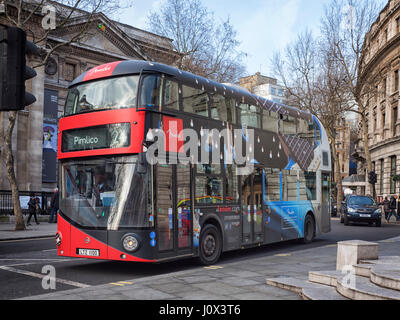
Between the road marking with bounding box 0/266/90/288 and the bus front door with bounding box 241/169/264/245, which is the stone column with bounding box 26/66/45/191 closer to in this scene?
the bus front door with bounding box 241/169/264/245

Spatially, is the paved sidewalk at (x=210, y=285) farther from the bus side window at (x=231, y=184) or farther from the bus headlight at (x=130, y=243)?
the bus side window at (x=231, y=184)

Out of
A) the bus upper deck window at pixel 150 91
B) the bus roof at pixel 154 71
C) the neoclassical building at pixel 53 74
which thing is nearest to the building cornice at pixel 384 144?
the neoclassical building at pixel 53 74

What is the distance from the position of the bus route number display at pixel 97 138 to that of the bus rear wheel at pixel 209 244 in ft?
9.21

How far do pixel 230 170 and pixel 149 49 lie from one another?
29014 mm

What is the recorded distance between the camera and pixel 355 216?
2578 cm

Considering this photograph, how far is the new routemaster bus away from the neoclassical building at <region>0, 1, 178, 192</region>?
19.0 metres

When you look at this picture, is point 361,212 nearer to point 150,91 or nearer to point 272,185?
point 272,185

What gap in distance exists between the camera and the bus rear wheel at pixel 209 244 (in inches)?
414

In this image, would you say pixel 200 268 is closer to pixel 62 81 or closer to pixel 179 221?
pixel 179 221

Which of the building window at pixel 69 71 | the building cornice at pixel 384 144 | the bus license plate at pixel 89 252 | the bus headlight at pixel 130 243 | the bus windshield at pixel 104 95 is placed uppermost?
the building window at pixel 69 71

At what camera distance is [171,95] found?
32.6 feet

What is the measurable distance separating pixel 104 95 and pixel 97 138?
35.4 inches
